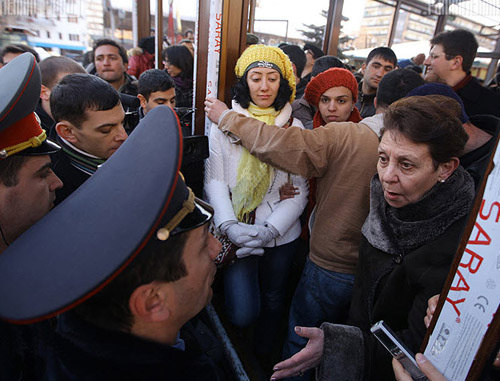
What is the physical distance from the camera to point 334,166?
164cm

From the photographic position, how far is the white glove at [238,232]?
187 centimetres

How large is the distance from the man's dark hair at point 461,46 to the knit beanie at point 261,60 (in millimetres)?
1819

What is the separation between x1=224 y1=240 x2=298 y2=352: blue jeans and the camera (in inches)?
79.0

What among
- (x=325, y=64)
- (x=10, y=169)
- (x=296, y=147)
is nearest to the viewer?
(x=10, y=169)

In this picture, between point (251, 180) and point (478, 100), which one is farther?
point (478, 100)

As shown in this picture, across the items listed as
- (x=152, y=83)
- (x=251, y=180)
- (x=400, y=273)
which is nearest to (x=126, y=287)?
(x=400, y=273)

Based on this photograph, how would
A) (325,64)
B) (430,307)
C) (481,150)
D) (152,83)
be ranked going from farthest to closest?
(325,64) < (152,83) < (481,150) < (430,307)

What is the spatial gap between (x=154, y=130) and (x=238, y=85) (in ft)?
4.82

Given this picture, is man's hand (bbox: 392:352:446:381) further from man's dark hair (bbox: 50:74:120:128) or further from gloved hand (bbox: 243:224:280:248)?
man's dark hair (bbox: 50:74:120:128)

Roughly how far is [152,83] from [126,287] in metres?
2.08

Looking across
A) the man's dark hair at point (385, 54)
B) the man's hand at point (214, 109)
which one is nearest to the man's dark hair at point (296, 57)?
the man's dark hair at point (385, 54)

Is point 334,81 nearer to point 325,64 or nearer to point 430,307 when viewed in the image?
Answer: point 325,64

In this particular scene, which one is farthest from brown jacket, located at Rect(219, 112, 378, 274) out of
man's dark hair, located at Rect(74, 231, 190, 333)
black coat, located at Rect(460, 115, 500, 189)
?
man's dark hair, located at Rect(74, 231, 190, 333)

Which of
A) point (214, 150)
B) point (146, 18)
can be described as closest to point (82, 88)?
point (214, 150)
